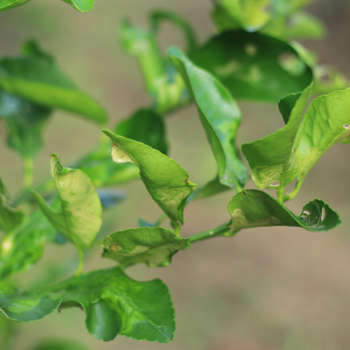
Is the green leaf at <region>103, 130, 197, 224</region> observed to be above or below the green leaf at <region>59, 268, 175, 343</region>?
above

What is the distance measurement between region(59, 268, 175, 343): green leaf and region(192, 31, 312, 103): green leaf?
0.33 metres

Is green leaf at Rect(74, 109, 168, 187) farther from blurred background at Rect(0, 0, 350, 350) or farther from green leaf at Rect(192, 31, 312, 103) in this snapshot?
blurred background at Rect(0, 0, 350, 350)

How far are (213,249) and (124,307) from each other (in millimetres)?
1950

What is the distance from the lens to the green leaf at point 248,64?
543 mm

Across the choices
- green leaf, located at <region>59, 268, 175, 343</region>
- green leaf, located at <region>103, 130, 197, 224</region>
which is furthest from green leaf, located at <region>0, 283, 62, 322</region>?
green leaf, located at <region>103, 130, 197, 224</region>

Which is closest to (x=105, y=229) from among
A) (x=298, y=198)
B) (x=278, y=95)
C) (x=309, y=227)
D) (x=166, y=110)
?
(x=166, y=110)

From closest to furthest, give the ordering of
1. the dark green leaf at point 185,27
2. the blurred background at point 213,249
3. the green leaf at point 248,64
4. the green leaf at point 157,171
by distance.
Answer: the green leaf at point 157,171 → the green leaf at point 248,64 → the dark green leaf at point 185,27 → the blurred background at point 213,249

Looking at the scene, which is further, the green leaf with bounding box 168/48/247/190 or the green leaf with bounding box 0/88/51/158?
the green leaf with bounding box 0/88/51/158

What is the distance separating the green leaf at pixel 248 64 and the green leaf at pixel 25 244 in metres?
0.32

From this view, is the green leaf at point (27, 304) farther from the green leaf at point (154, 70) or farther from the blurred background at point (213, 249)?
the blurred background at point (213, 249)

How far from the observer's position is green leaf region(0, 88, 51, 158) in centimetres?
60

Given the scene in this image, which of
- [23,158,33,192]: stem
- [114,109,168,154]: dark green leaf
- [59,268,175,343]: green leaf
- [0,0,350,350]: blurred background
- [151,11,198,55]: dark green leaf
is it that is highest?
[151,11,198,55]: dark green leaf

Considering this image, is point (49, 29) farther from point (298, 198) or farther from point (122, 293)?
point (122, 293)

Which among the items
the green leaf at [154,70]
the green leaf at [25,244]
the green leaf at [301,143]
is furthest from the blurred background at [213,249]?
the green leaf at [301,143]
